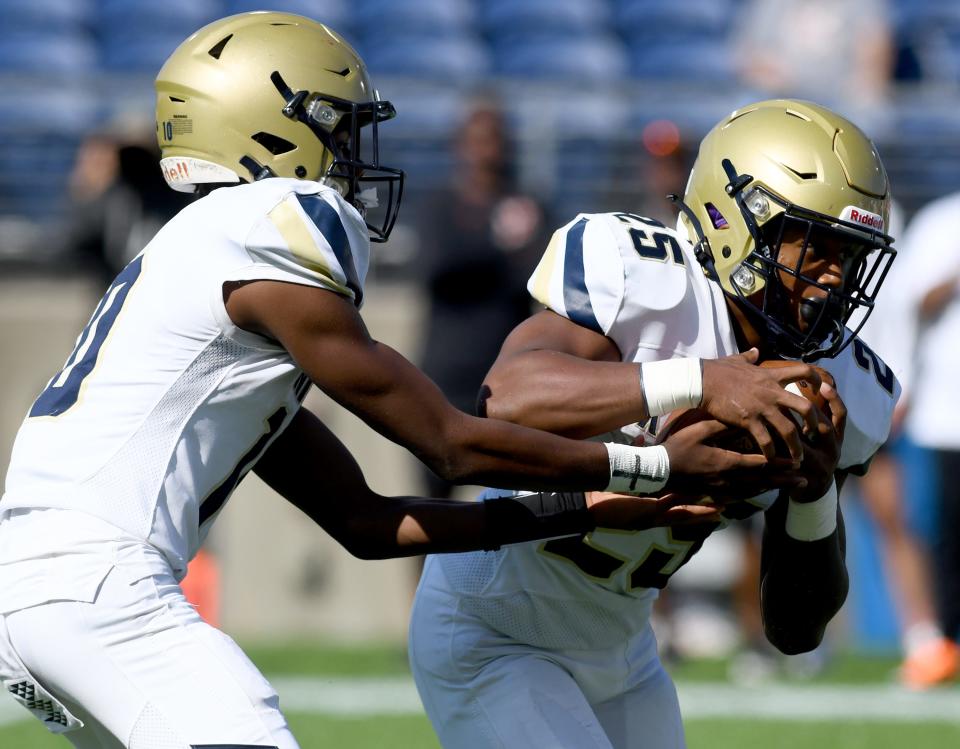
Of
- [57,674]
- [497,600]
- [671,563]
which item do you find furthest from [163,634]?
[671,563]

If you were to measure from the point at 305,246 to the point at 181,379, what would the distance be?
292mm

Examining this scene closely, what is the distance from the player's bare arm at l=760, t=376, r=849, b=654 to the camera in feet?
9.15

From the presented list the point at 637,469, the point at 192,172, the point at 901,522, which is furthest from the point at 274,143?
→ the point at 901,522

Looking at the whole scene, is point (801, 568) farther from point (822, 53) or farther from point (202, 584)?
point (822, 53)

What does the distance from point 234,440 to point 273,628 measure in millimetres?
4678

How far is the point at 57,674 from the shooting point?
2.25m

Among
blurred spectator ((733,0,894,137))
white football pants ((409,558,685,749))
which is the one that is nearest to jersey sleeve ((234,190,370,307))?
white football pants ((409,558,685,749))

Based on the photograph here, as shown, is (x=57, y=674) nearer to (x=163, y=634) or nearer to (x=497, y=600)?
(x=163, y=634)

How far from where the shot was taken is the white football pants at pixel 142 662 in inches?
85.6

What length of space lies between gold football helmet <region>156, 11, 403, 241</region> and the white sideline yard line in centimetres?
298

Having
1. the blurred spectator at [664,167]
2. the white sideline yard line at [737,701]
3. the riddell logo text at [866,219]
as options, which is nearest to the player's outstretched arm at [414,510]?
the riddell logo text at [866,219]

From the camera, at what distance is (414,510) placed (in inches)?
106

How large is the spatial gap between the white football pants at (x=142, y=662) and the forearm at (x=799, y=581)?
3.70 ft

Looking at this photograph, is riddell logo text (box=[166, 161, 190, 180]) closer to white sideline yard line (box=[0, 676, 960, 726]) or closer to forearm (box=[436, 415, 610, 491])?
forearm (box=[436, 415, 610, 491])
